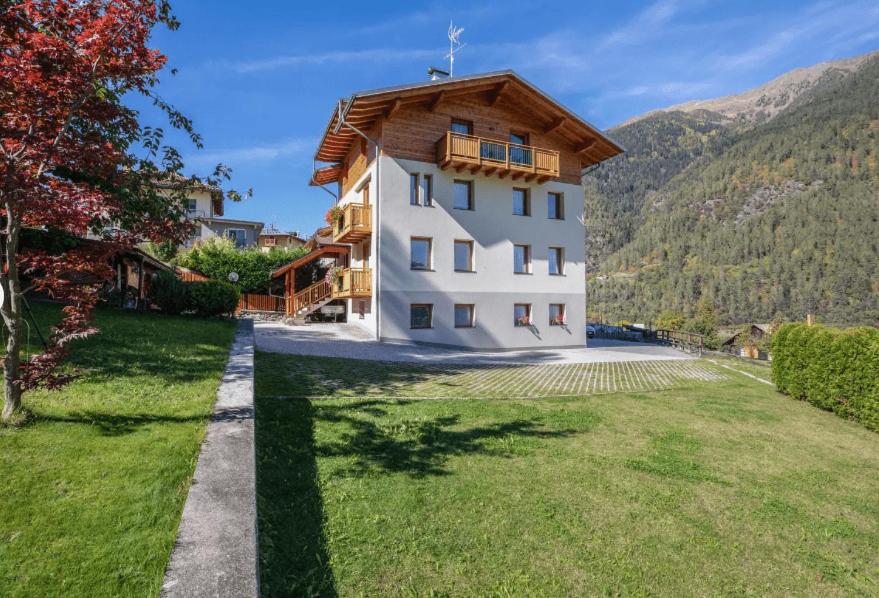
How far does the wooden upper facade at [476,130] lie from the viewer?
1761cm

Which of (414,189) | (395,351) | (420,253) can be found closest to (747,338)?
(420,253)

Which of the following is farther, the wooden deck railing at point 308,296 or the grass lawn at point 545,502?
the wooden deck railing at point 308,296

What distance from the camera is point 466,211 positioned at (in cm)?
1902

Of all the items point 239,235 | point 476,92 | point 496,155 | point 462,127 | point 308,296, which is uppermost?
point 476,92

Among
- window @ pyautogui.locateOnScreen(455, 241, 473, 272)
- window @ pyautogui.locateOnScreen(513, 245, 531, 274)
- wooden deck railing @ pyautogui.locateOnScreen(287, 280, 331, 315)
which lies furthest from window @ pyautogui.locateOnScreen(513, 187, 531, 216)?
wooden deck railing @ pyautogui.locateOnScreen(287, 280, 331, 315)

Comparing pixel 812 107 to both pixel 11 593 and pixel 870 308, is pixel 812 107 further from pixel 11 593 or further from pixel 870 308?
pixel 11 593

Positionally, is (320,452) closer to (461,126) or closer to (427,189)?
(427,189)

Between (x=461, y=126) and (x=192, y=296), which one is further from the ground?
(x=461, y=126)

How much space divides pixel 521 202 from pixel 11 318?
18630 mm

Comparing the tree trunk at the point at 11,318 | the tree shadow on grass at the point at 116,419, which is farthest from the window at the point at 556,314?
the tree trunk at the point at 11,318

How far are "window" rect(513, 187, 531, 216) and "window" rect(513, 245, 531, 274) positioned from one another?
1583 millimetres

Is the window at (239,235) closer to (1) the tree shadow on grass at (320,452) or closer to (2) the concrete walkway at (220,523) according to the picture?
(1) the tree shadow on grass at (320,452)

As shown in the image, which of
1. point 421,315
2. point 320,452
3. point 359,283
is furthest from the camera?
point 359,283

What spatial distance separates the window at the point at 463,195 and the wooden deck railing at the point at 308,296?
29.1 feet
